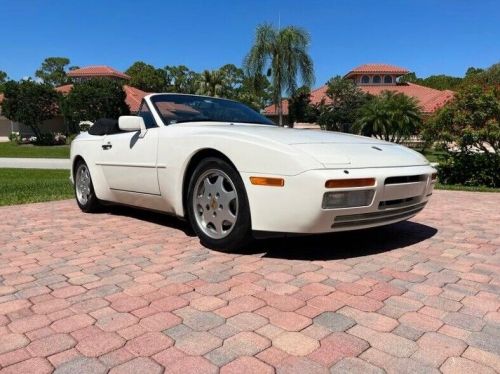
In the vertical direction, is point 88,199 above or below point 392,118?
below

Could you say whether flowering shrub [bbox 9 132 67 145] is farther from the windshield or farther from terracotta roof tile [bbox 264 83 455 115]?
the windshield

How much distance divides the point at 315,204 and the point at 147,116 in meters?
2.25

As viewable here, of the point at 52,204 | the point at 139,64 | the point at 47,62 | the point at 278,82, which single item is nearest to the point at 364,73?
the point at 278,82

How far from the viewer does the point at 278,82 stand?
33.3 m

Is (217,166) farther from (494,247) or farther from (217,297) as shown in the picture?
(494,247)

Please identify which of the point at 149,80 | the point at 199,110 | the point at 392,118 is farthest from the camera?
the point at 149,80

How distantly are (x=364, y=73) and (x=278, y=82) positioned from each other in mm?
21706

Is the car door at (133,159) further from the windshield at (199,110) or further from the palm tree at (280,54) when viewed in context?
the palm tree at (280,54)

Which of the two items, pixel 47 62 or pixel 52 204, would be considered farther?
pixel 47 62

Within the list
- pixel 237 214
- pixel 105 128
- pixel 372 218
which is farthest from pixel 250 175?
pixel 105 128

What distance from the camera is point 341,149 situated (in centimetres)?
351

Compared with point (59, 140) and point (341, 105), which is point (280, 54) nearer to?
point (341, 105)

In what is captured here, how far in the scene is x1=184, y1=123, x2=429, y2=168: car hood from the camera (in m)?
3.33

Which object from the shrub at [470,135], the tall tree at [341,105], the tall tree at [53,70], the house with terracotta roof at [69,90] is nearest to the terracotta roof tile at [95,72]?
the house with terracotta roof at [69,90]
